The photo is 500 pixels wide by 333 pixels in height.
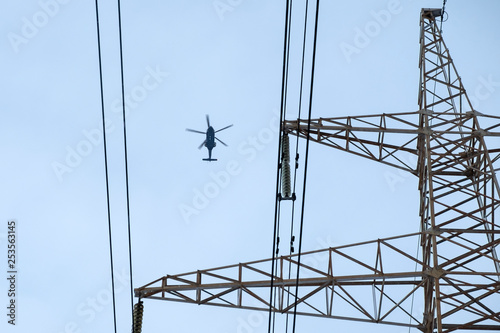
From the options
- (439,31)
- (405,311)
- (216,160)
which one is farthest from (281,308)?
(216,160)

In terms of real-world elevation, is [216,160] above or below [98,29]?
above

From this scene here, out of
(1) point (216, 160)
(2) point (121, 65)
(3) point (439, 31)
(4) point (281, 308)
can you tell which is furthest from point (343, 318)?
(1) point (216, 160)

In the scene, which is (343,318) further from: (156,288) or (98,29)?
(98,29)

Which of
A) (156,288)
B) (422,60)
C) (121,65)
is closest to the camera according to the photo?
(121,65)

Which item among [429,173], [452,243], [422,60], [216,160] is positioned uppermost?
[216,160]

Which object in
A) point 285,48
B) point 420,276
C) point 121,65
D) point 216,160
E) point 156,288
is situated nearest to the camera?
point 285,48

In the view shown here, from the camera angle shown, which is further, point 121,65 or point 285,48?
point 121,65

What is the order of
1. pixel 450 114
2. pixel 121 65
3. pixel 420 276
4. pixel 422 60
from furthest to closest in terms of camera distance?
Result: pixel 422 60 < pixel 450 114 < pixel 420 276 < pixel 121 65

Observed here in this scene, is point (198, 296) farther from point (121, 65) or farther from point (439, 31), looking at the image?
point (439, 31)

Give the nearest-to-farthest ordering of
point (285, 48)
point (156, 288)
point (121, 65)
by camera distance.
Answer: point (285, 48) < point (121, 65) < point (156, 288)
